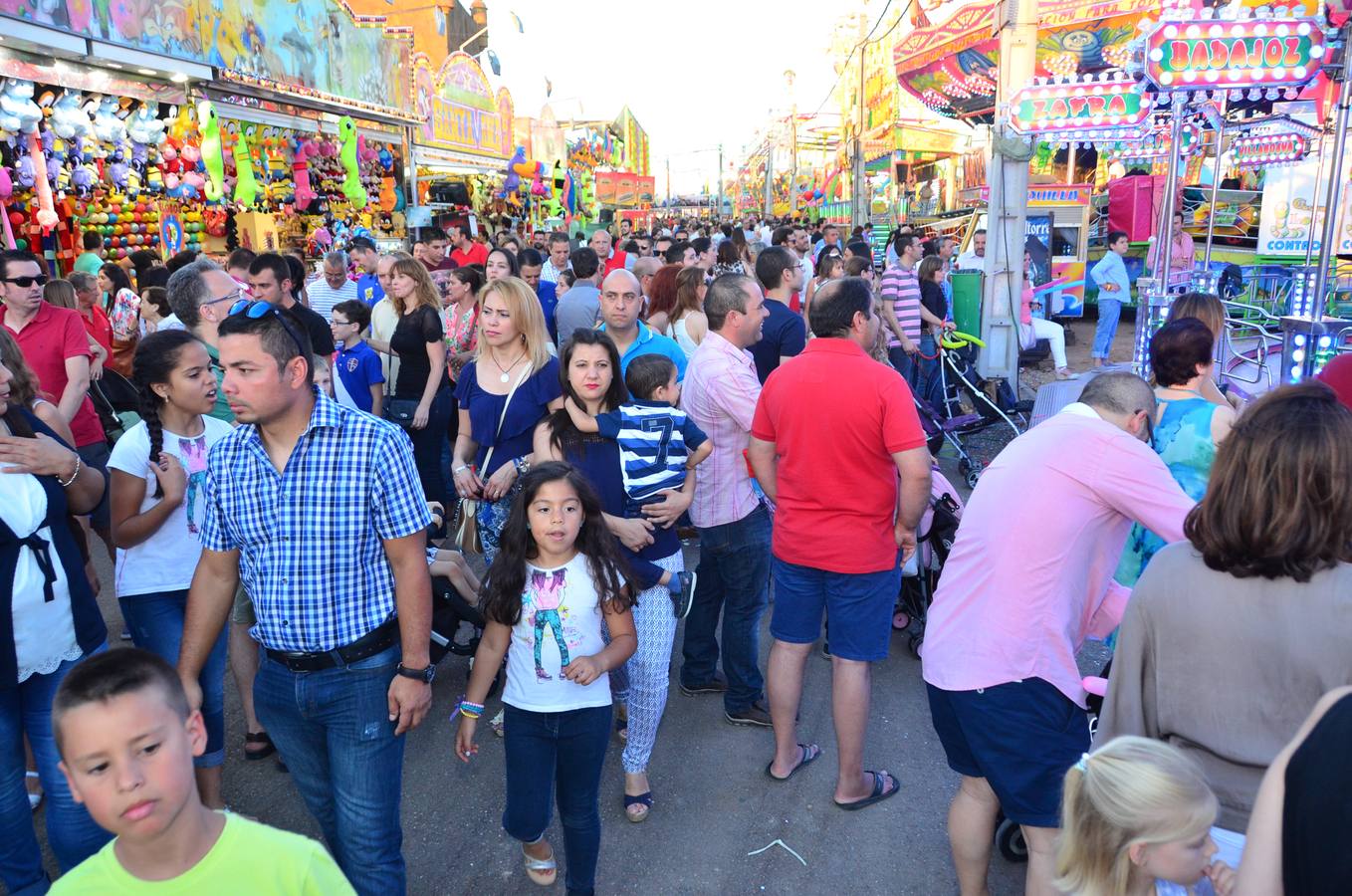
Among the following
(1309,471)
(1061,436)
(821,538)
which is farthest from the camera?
(821,538)

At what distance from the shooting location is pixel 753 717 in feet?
13.1

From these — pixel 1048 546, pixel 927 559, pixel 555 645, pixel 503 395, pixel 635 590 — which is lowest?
pixel 927 559

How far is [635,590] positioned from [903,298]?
252 inches

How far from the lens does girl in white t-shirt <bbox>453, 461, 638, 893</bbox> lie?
8.50 ft

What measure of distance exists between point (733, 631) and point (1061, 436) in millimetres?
1942

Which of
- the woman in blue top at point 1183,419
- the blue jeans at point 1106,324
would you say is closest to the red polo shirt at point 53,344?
the woman in blue top at point 1183,419

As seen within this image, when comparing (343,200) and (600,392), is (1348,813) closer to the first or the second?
(600,392)

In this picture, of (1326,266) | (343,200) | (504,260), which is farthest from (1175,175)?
(343,200)

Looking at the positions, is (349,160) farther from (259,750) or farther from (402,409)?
(259,750)

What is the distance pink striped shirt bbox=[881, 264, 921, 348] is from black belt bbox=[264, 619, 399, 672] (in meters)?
6.70

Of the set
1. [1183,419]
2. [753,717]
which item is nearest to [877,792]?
[753,717]

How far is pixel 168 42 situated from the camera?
9938 millimetres

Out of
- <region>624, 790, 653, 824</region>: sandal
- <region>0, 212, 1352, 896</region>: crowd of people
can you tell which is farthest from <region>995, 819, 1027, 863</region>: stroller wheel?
<region>624, 790, 653, 824</region>: sandal

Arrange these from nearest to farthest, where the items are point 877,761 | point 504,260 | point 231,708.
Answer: point 877,761 < point 231,708 < point 504,260
